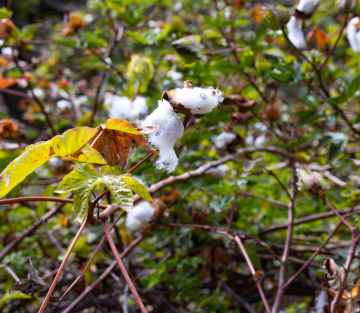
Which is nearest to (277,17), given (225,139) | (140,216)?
(225,139)

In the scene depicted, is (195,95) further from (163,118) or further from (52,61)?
(52,61)

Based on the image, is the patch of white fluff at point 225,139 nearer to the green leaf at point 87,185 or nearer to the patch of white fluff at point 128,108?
the patch of white fluff at point 128,108

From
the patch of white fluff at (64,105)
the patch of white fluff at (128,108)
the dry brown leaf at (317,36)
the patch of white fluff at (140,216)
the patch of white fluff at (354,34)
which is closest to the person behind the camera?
the patch of white fluff at (140,216)

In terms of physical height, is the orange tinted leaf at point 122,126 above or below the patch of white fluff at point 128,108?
above

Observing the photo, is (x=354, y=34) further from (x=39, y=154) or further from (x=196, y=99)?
(x=39, y=154)

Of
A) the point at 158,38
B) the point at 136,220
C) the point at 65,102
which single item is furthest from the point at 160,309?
the point at 65,102

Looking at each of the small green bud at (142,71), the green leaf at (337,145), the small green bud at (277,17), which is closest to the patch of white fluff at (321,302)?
the green leaf at (337,145)

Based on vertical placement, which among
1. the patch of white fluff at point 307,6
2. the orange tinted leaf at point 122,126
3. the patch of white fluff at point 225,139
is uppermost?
the patch of white fluff at point 307,6

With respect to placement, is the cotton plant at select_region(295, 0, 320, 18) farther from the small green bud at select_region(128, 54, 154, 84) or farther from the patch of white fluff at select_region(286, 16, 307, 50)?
the small green bud at select_region(128, 54, 154, 84)
